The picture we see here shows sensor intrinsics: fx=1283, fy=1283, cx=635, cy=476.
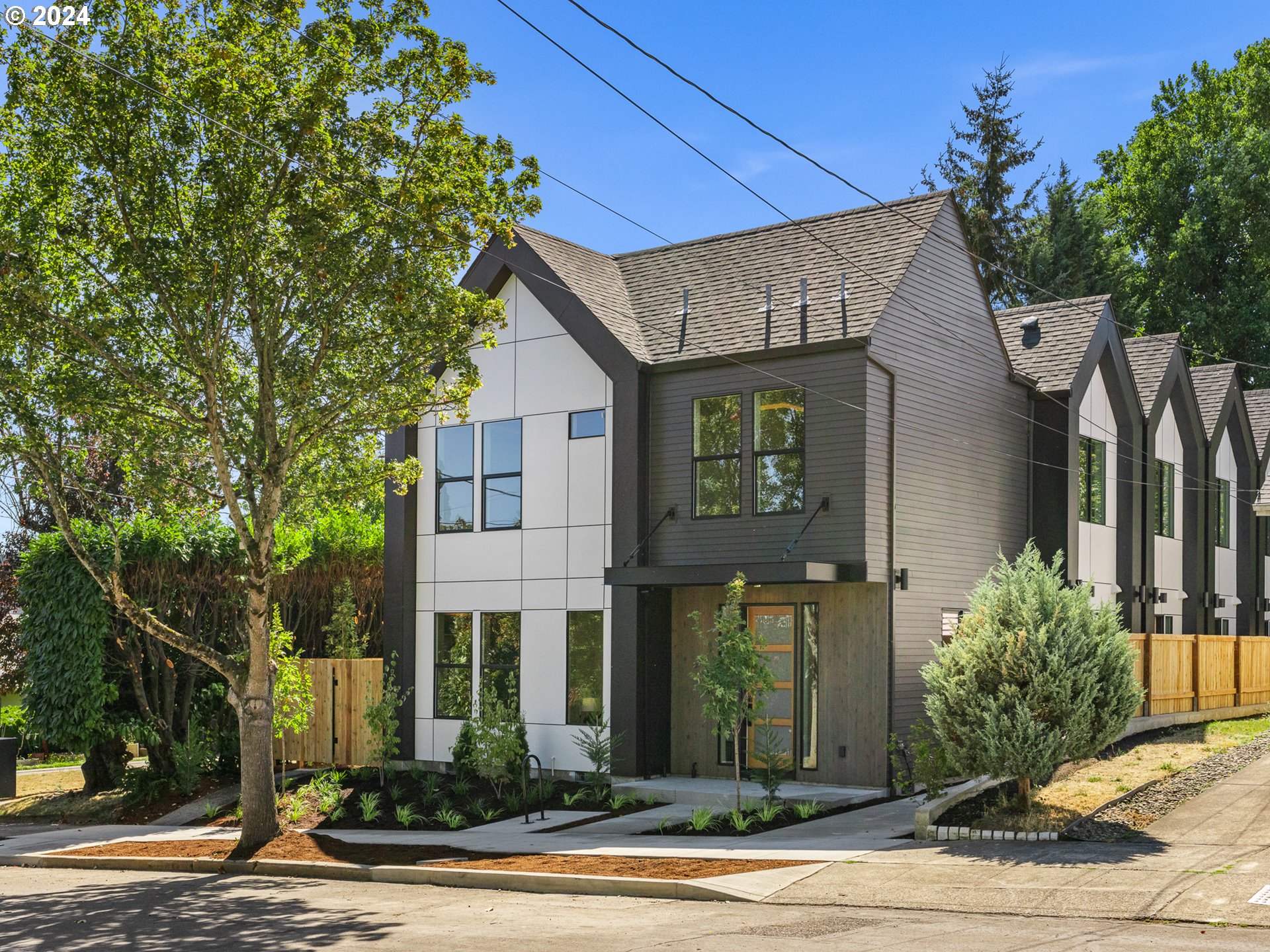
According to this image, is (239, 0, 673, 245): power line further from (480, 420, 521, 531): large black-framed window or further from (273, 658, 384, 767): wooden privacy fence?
(273, 658, 384, 767): wooden privacy fence

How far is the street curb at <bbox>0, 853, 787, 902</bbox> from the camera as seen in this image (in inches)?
448

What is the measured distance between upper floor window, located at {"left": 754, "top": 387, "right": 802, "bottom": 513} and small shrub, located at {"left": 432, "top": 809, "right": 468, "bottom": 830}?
5.71m

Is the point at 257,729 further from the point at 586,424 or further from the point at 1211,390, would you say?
the point at 1211,390

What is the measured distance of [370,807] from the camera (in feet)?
55.5

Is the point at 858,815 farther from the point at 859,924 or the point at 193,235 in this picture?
the point at 193,235

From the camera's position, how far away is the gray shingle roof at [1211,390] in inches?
1151

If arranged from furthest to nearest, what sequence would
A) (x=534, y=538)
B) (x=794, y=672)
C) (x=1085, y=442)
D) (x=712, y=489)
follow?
(x=1085, y=442) < (x=534, y=538) < (x=712, y=489) < (x=794, y=672)

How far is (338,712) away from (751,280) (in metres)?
9.85

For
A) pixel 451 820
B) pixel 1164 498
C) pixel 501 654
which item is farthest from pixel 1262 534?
pixel 451 820

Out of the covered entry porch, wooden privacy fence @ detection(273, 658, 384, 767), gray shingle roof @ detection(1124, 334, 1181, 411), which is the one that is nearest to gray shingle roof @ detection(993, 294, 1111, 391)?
gray shingle roof @ detection(1124, 334, 1181, 411)

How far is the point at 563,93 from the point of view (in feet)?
41.9

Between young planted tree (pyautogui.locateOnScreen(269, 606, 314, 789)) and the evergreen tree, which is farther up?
the evergreen tree

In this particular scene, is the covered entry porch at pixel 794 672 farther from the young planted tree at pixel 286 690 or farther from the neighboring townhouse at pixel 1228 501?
the neighboring townhouse at pixel 1228 501

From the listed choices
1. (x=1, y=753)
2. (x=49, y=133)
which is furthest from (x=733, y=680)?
(x=1, y=753)
